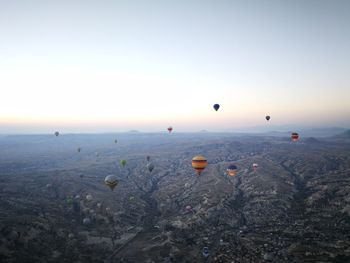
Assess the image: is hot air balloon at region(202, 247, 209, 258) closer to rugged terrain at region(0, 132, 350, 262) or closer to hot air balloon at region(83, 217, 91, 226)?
rugged terrain at region(0, 132, 350, 262)

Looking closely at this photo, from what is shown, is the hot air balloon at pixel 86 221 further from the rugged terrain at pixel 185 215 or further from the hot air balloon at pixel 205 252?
the hot air balloon at pixel 205 252

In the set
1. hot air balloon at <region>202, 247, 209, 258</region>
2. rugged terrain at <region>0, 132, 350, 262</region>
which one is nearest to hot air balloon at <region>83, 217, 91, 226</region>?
rugged terrain at <region>0, 132, 350, 262</region>

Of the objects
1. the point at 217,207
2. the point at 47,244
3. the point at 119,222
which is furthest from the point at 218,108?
the point at 47,244

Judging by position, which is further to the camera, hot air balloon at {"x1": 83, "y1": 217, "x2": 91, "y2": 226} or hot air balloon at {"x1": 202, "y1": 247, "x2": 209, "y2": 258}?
hot air balloon at {"x1": 83, "y1": 217, "x2": 91, "y2": 226}

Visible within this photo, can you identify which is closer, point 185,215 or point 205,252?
point 205,252

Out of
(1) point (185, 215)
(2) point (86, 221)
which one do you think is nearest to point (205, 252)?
(1) point (185, 215)

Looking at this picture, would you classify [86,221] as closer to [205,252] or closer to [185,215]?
[185,215]

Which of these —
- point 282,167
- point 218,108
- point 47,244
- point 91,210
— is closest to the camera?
point 47,244

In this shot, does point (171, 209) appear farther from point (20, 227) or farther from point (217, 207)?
point (20, 227)
